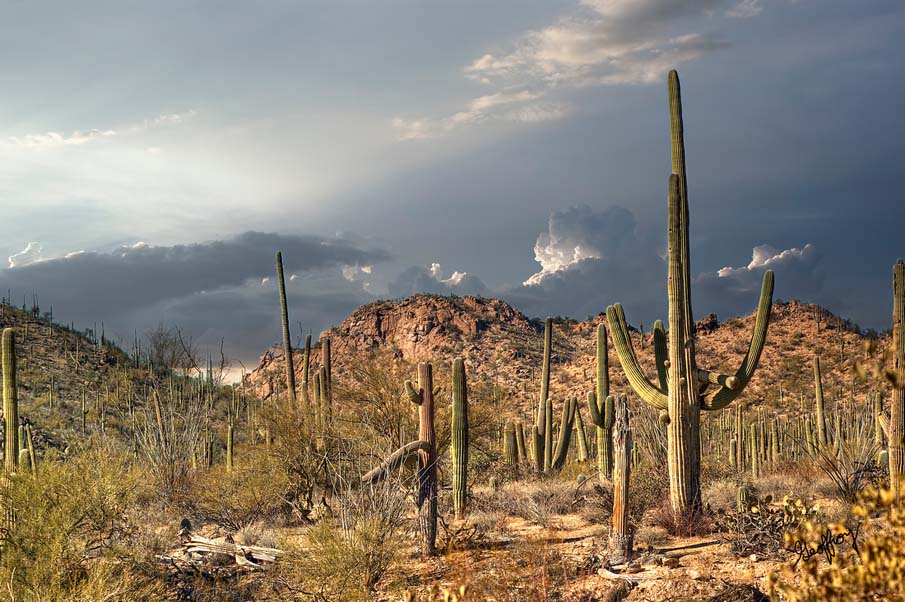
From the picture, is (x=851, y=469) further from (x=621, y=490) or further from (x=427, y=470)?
(x=427, y=470)

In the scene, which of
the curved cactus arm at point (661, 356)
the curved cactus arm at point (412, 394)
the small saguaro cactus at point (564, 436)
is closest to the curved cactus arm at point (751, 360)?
the curved cactus arm at point (661, 356)

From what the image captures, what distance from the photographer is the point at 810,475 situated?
57.0 feet

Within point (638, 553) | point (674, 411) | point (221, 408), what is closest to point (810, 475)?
point (674, 411)

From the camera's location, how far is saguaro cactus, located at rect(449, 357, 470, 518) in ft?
45.1

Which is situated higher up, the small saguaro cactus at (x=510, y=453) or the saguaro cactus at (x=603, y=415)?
the saguaro cactus at (x=603, y=415)

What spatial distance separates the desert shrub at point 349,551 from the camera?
32.3 feet

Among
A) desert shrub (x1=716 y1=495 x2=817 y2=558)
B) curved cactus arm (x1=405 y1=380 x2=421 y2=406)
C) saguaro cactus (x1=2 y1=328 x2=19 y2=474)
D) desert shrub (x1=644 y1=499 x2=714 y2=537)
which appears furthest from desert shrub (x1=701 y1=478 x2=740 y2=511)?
saguaro cactus (x1=2 y1=328 x2=19 y2=474)

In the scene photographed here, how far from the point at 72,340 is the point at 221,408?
1247cm

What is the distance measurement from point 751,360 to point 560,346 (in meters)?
52.9

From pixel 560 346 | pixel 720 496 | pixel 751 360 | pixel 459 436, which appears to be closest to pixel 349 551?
pixel 459 436

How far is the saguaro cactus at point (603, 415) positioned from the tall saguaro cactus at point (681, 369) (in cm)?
408

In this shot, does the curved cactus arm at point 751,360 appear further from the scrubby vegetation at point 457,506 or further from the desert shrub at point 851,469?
the desert shrub at point 851,469

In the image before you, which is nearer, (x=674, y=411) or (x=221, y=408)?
(x=674, y=411)

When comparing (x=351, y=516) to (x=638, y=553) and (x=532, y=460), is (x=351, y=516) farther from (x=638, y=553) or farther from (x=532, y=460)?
(x=532, y=460)
